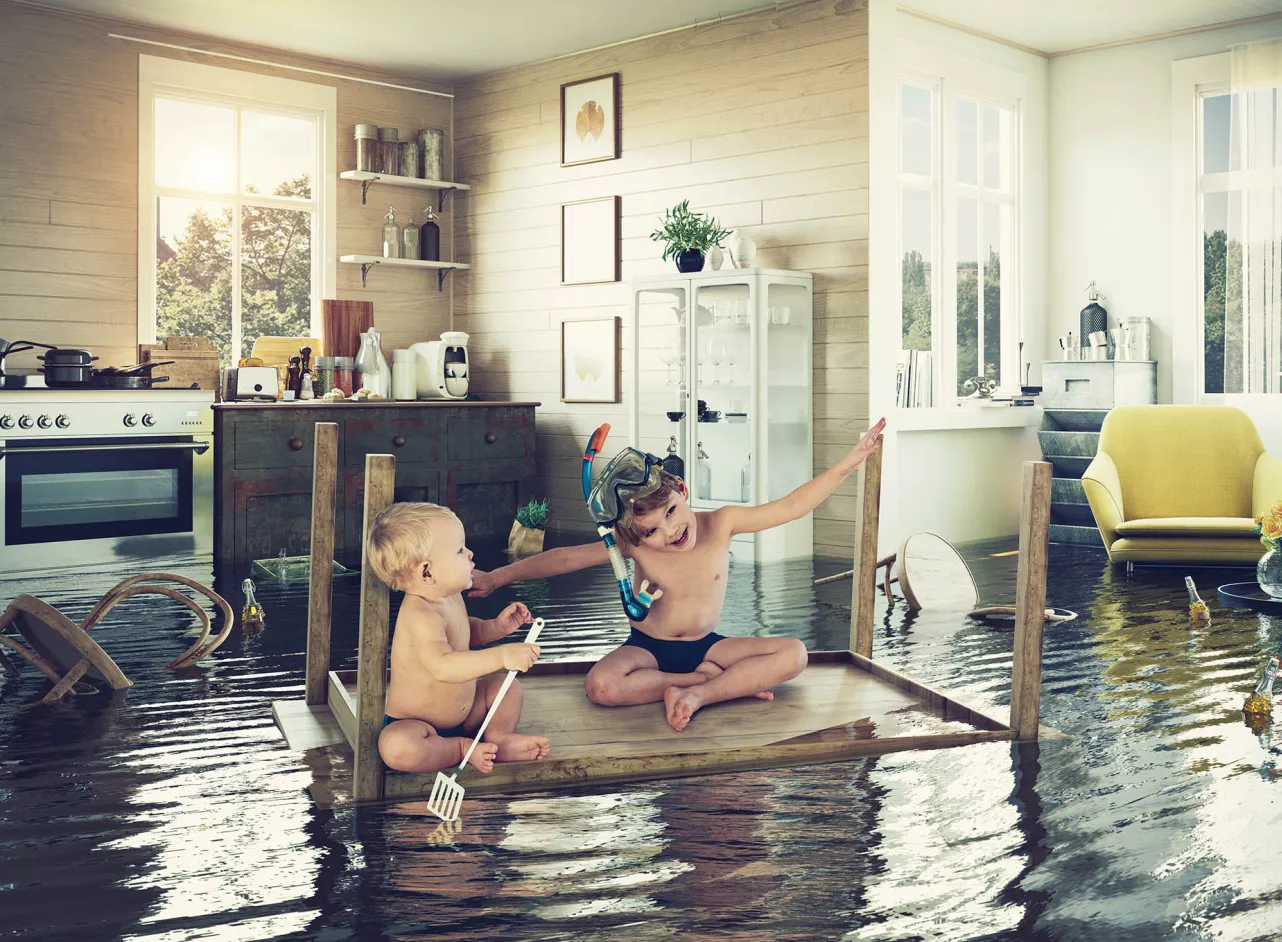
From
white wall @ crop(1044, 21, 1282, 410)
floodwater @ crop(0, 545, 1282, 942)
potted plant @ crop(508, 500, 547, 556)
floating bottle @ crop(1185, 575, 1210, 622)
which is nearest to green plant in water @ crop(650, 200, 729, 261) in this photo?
potted plant @ crop(508, 500, 547, 556)

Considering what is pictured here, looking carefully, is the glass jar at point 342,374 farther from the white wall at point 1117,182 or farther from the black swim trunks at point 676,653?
the black swim trunks at point 676,653

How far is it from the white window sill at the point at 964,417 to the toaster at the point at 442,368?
2.71 metres

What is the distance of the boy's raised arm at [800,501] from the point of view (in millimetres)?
3113

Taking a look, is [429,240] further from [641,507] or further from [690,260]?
[641,507]

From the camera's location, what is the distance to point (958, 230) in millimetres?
7629

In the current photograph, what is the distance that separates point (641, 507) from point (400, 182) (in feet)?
18.6

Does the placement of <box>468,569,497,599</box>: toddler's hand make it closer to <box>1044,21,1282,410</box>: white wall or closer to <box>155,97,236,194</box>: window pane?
<box>155,97,236,194</box>: window pane

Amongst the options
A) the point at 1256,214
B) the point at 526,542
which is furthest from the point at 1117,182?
the point at 526,542

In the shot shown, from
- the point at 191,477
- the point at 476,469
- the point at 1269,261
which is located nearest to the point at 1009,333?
the point at 1269,261

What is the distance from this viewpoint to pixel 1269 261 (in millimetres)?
7121

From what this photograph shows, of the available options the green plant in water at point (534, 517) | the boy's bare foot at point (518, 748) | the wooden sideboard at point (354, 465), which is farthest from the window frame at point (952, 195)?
the boy's bare foot at point (518, 748)

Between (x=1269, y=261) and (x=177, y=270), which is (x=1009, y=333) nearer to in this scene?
(x=1269, y=261)

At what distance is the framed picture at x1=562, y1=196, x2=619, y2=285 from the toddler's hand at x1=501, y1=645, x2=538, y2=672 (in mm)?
5504

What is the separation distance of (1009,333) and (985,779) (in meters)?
5.56
